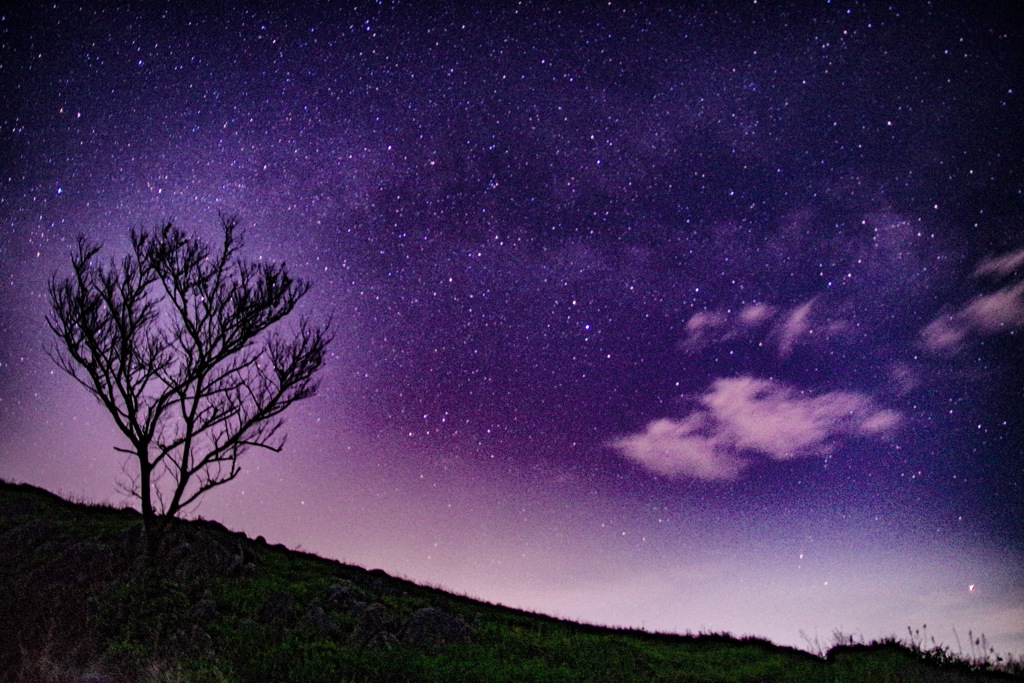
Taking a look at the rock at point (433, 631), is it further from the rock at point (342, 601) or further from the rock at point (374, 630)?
the rock at point (342, 601)

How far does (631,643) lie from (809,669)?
4056 millimetres

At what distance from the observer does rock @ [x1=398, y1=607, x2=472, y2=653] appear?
581 inches

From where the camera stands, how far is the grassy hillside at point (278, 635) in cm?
1244

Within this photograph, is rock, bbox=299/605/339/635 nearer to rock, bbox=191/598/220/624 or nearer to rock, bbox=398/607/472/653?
rock, bbox=398/607/472/653

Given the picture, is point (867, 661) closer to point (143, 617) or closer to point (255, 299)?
point (143, 617)

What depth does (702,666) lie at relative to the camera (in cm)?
1489

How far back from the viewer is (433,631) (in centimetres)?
1525

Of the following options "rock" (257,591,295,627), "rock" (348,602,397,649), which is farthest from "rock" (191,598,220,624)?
"rock" (348,602,397,649)

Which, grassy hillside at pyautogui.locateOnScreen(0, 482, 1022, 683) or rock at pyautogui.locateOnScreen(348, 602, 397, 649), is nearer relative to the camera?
grassy hillside at pyautogui.locateOnScreen(0, 482, 1022, 683)

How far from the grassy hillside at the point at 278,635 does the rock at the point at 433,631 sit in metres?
0.03

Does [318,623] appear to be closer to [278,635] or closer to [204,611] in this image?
[278,635]

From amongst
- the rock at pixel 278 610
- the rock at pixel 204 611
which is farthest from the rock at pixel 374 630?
the rock at pixel 204 611

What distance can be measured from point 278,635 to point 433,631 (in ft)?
11.1

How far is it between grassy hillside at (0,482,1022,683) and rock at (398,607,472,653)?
0.03 metres
